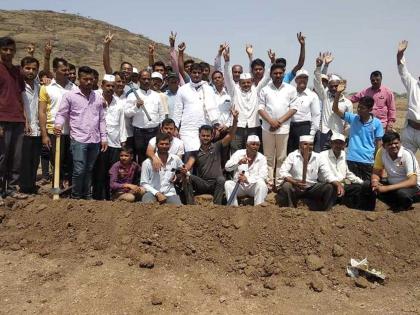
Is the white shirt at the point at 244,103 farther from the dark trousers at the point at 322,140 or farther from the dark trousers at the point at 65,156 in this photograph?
the dark trousers at the point at 65,156

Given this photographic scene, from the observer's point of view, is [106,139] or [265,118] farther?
[265,118]

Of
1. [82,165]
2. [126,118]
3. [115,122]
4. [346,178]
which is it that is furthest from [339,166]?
[82,165]

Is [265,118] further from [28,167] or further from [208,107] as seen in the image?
[28,167]

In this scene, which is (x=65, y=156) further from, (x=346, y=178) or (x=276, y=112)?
(x=346, y=178)

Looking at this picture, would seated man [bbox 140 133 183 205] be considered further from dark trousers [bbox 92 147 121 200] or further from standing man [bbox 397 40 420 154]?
standing man [bbox 397 40 420 154]

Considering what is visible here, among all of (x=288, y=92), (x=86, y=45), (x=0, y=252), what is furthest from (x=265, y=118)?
(x=86, y=45)

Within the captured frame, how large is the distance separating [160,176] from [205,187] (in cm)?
91

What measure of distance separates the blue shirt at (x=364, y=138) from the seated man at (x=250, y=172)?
1.60 m

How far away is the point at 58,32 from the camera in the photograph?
1227 inches

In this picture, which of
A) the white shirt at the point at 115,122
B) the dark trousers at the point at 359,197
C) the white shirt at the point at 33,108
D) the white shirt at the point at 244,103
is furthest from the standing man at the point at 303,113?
the white shirt at the point at 33,108

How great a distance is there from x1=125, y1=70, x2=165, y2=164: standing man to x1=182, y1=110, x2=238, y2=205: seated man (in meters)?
0.81

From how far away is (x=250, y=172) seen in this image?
6.44 metres

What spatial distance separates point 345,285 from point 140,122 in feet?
12.9

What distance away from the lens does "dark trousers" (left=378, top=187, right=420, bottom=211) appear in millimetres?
6324
